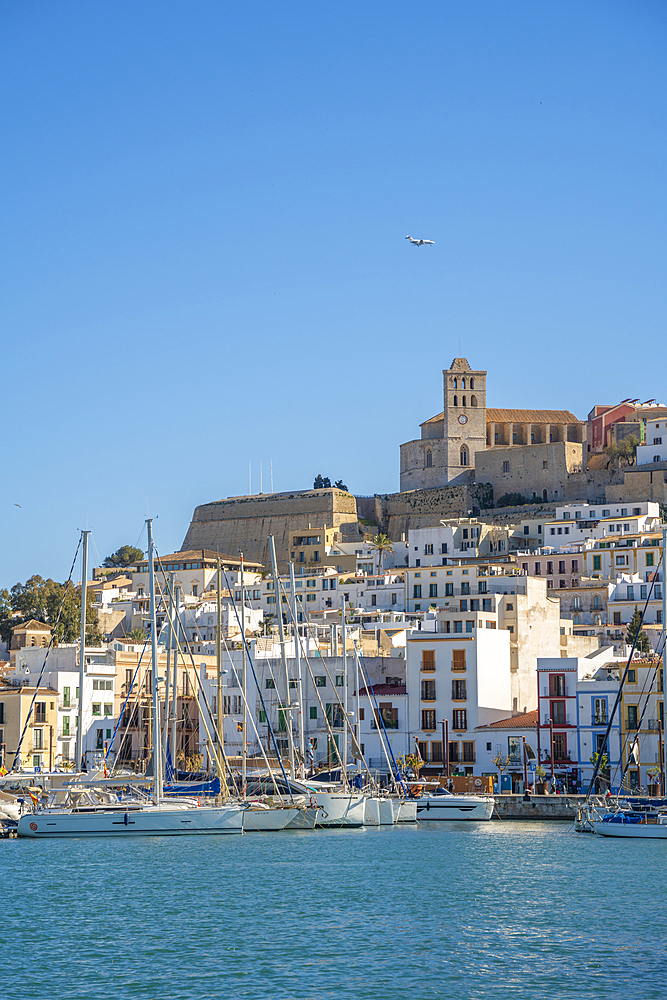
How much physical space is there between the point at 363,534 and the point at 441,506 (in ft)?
22.5

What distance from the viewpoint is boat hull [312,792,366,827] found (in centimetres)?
4650

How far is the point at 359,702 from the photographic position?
59.3 meters

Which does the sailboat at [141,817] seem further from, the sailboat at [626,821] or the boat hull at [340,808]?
the sailboat at [626,821]

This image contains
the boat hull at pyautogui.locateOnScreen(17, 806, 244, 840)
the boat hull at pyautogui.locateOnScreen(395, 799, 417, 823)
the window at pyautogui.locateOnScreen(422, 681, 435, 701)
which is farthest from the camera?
the window at pyautogui.locateOnScreen(422, 681, 435, 701)

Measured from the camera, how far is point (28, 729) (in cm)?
5812

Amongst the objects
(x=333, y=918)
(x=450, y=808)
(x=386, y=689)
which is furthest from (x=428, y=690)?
(x=333, y=918)

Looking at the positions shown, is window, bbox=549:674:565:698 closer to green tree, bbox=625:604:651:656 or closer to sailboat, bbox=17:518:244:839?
green tree, bbox=625:604:651:656

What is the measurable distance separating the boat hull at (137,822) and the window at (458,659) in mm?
16751

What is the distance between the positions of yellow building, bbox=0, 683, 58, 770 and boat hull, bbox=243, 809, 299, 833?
15.7 metres

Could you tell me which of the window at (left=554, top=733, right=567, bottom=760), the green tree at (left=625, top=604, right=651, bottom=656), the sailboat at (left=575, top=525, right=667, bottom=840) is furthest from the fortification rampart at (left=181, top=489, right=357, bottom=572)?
the sailboat at (left=575, top=525, right=667, bottom=840)

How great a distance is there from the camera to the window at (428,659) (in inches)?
2311

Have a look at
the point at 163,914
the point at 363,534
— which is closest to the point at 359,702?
the point at 163,914

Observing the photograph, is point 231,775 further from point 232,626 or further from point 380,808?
point 232,626

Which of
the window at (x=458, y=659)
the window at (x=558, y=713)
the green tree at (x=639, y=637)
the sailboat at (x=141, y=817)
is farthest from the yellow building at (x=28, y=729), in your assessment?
the green tree at (x=639, y=637)
